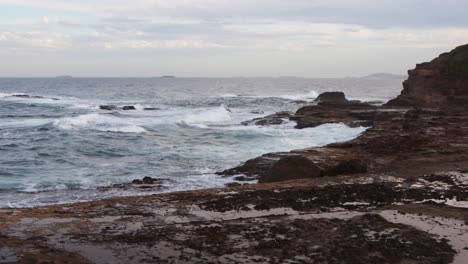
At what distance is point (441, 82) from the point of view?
46.2m

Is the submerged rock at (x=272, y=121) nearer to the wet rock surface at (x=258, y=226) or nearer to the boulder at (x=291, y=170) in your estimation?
the boulder at (x=291, y=170)

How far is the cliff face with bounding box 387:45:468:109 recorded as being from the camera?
144 ft

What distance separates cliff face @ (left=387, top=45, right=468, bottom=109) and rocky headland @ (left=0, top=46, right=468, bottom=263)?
2411 centimetres

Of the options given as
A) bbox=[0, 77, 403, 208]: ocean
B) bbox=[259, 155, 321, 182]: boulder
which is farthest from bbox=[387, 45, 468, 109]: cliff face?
bbox=[259, 155, 321, 182]: boulder

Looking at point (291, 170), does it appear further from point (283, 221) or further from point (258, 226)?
point (258, 226)

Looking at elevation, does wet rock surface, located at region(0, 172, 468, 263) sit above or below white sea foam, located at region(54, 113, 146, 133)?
above

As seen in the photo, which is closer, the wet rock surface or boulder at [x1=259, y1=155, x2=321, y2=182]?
the wet rock surface

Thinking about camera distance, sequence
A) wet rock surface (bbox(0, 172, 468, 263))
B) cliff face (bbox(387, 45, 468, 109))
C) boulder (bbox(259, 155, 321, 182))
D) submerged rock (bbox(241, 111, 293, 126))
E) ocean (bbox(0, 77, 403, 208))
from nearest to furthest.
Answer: wet rock surface (bbox(0, 172, 468, 263))
boulder (bbox(259, 155, 321, 182))
ocean (bbox(0, 77, 403, 208))
submerged rock (bbox(241, 111, 293, 126))
cliff face (bbox(387, 45, 468, 109))

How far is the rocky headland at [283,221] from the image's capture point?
33.6ft

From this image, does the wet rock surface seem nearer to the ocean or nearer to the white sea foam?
the ocean

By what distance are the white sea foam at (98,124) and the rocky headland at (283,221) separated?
67.3 ft

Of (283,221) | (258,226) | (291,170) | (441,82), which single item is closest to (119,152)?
(291,170)

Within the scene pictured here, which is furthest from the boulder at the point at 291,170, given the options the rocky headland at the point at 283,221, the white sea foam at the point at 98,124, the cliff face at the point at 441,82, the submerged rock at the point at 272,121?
the cliff face at the point at 441,82

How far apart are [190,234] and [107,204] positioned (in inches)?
162
